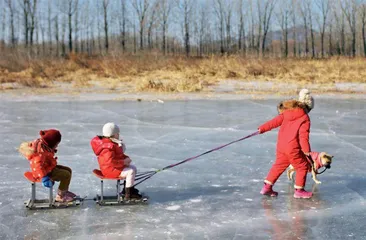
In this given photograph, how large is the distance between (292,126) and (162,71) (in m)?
19.2

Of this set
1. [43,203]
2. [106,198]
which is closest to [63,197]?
[43,203]

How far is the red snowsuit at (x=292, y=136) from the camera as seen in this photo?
15.1ft

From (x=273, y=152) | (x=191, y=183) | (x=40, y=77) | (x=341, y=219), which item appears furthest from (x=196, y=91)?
(x=341, y=219)

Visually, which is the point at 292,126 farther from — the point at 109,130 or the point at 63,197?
the point at 63,197

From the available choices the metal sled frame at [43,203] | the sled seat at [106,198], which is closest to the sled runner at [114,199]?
the sled seat at [106,198]

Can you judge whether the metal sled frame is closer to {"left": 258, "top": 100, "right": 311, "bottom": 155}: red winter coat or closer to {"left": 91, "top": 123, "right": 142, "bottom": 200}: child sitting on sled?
{"left": 91, "top": 123, "right": 142, "bottom": 200}: child sitting on sled

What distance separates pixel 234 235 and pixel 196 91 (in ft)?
41.4

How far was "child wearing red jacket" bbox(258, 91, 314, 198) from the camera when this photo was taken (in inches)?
181

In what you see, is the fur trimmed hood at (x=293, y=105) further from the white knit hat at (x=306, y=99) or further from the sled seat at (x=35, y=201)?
the sled seat at (x=35, y=201)

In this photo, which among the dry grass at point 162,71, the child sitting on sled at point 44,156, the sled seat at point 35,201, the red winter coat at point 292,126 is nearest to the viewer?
the child sitting on sled at point 44,156

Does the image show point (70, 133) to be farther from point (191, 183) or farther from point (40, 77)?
point (40, 77)

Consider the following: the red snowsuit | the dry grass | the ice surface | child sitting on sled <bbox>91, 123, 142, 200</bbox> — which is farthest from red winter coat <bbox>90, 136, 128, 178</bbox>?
the dry grass

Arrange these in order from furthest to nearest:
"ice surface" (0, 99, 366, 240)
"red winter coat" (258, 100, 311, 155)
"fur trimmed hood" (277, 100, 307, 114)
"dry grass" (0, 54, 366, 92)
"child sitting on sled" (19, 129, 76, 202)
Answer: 1. "dry grass" (0, 54, 366, 92)
2. "fur trimmed hood" (277, 100, 307, 114)
3. "red winter coat" (258, 100, 311, 155)
4. "child sitting on sled" (19, 129, 76, 202)
5. "ice surface" (0, 99, 366, 240)

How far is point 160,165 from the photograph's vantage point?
5852mm
